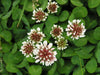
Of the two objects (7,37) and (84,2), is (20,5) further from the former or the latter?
(84,2)

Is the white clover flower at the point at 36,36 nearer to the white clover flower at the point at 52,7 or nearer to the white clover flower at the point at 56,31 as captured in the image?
the white clover flower at the point at 56,31

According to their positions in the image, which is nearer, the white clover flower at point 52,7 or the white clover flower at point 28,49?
the white clover flower at point 28,49

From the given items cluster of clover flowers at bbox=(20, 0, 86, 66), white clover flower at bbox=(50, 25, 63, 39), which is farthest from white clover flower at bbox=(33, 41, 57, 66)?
white clover flower at bbox=(50, 25, 63, 39)

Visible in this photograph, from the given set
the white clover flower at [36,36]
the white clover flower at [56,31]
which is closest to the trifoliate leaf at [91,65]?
the white clover flower at [56,31]

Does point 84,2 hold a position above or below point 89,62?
above

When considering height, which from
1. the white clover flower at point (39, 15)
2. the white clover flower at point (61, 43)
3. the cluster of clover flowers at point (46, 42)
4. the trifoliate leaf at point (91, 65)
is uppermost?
the white clover flower at point (39, 15)

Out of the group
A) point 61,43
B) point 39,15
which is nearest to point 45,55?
point 61,43

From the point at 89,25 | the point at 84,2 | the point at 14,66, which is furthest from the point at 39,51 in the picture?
the point at 84,2

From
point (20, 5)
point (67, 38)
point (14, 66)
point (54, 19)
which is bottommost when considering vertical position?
point (14, 66)
